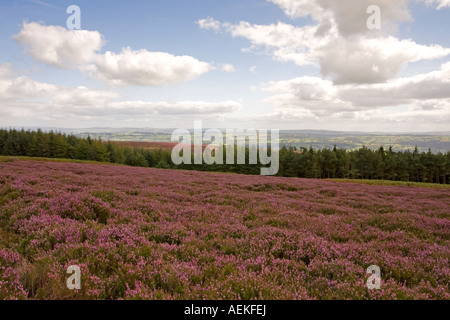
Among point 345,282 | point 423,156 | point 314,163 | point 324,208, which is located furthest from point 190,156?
point 345,282

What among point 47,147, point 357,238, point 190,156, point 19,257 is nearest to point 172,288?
point 19,257

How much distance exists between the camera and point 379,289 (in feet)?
13.5

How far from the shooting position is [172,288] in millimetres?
4168

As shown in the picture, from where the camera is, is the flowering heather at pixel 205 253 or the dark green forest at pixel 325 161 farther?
the dark green forest at pixel 325 161

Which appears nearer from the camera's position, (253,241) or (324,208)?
(253,241)

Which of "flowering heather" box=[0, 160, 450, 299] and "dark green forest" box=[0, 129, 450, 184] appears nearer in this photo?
"flowering heather" box=[0, 160, 450, 299]

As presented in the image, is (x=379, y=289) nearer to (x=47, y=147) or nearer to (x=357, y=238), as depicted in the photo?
(x=357, y=238)

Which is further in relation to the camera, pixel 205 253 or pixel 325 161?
pixel 325 161

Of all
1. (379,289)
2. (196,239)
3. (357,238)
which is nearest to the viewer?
(379,289)

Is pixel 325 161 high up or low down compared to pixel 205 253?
down

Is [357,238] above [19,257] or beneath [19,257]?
beneath
